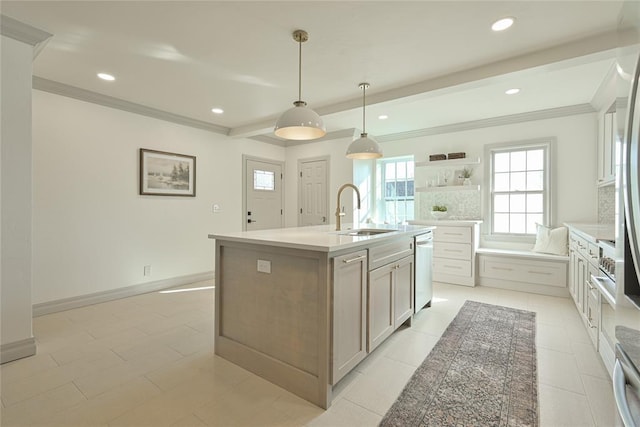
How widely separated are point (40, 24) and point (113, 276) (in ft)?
8.91

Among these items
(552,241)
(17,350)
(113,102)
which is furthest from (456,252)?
(113,102)

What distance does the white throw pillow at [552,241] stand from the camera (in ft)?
12.9

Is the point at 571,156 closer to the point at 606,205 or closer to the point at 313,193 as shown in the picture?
the point at 606,205

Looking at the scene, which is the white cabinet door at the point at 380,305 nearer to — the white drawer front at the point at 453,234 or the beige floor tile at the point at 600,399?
the beige floor tile at the point at 600,399

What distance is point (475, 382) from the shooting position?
197 cm

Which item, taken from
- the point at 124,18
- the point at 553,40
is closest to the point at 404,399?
the point at 553,40

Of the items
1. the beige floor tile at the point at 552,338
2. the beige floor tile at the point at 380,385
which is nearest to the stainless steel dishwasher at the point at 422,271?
the beige floor tile at the point at 380,385

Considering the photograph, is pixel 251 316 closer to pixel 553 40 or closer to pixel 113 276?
pixel 113 276

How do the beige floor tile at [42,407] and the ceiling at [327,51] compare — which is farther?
the ceiling at [327,51]

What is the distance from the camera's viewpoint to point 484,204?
15.5ft

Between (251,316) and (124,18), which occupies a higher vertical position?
(124,18)

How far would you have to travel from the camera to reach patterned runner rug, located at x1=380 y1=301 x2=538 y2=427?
1653 millimetres

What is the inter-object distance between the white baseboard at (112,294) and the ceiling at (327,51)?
7.88 ft

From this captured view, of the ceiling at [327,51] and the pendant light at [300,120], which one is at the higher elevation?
the ceiling at [327,51]
